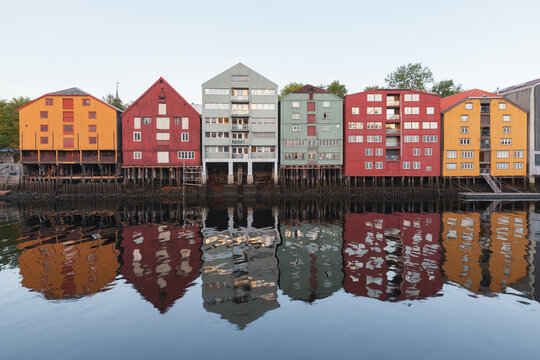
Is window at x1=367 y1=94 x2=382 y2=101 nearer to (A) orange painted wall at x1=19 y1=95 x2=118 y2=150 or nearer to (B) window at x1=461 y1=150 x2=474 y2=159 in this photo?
(B) window at x1=461 y1=150 x2=474 y2=159

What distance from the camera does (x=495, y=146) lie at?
5256 cm

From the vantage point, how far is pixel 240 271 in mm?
13805

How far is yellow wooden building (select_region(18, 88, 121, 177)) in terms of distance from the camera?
50.9m

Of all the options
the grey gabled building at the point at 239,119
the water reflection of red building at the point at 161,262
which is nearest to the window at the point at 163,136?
the grey gabled building at the point at 239,119

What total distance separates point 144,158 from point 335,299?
47701 mm

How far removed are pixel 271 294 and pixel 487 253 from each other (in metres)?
13.2

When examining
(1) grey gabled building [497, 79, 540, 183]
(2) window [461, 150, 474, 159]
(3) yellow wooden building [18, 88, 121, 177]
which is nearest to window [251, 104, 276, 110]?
(3) yellow wooden building [18, 88, 121, 177]

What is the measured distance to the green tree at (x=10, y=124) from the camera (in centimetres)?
6206

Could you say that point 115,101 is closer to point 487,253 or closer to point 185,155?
point 185,155

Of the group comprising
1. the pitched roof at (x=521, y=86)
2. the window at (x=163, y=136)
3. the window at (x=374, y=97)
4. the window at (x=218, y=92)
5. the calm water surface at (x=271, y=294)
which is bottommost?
the calm water surface at (x=271, y=294)

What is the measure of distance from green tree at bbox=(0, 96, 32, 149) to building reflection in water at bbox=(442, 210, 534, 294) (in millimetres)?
79100

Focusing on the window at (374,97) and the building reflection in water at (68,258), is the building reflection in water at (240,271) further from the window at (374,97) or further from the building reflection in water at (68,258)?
the window at (374,97)

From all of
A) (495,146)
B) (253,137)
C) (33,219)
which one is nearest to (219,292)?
(33,219)

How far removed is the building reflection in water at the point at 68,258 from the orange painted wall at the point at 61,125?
2853 centimetres
